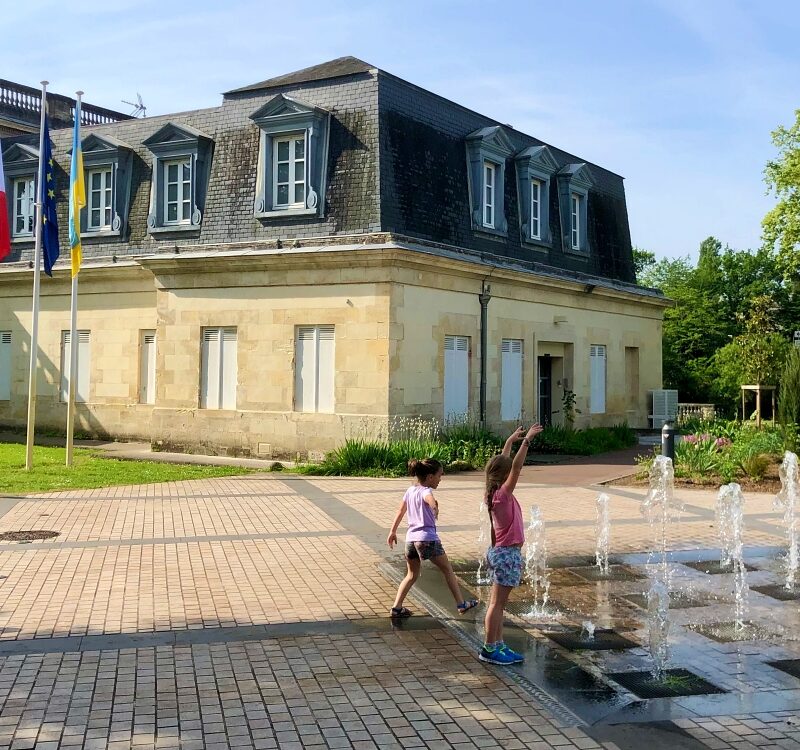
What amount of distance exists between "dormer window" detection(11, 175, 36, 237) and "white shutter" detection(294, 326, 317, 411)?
1017 centimetres

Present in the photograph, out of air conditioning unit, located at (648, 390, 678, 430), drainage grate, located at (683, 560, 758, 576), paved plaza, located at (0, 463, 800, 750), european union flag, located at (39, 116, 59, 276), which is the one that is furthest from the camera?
air conditioning unit, located at (648, 390, 678, 430)

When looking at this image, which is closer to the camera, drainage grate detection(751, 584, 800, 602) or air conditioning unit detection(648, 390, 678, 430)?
drainage grate detection(751, 584, 800, 602)

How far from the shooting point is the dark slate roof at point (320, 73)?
69.4ft

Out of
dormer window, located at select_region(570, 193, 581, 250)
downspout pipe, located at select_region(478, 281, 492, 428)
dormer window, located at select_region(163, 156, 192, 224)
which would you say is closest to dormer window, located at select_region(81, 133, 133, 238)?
dormer window, located at select_region(163, 156, 192, 224)

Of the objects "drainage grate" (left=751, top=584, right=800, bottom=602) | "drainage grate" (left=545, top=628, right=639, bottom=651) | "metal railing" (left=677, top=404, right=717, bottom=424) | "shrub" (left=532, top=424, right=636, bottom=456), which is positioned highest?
"metal railing" (left=677, top=404, right=717, bottom=424)

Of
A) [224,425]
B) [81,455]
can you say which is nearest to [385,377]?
[224,425]

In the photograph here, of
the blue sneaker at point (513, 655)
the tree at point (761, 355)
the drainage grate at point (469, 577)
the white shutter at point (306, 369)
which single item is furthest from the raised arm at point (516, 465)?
the tree at point (761, 355)

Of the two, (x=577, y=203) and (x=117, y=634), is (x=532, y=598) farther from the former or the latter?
(x=577, y=203)

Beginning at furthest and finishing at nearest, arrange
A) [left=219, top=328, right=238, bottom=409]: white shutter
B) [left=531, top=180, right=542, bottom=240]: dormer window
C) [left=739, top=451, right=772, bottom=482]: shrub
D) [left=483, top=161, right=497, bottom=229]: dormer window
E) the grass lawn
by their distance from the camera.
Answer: [left=531, top=180, right=542, bottom=240]: dormer window, [left=483, top=161, right=497, bottom=229]: dormer window, [left=219, top=328, right=238, bottom=409]: white shutter, [left=739, top=451, right=772, bottom=482]: shrub, the grass lawn

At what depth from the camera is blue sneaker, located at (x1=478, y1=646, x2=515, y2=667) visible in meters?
6.68

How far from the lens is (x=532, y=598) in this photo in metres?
8.75

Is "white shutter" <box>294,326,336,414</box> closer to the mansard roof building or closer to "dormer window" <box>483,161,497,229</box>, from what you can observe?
the mansard roof building

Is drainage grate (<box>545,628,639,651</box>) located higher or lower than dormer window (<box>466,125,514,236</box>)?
lower

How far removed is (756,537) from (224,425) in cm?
1286
